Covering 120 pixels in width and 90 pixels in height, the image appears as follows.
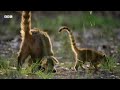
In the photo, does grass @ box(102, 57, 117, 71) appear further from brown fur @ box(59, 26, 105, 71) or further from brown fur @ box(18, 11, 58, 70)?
brown fur @ box(18, 11, 58, 70)

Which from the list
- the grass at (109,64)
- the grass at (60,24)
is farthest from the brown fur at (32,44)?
the grass at (109,64)

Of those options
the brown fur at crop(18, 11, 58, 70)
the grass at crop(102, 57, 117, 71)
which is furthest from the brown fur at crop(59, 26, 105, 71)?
the brown fur at crop(18, 11, 58, 70)

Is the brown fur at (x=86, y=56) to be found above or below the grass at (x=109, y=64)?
above

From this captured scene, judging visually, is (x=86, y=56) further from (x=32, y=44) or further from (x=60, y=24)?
(x=32, y=44)

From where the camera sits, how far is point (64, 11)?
11.8 ft

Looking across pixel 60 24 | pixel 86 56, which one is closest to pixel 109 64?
pixel 86 56

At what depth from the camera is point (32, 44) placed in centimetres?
357

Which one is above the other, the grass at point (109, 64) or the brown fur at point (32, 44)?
the brown fur at point (32, 44)

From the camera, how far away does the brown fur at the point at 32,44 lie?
355cm

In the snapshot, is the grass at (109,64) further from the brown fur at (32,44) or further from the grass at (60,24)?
the brown fur at (32,44)

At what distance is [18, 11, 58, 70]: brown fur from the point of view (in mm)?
3553

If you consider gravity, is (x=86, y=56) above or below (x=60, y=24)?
below

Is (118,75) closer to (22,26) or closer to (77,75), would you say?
(77,75)
